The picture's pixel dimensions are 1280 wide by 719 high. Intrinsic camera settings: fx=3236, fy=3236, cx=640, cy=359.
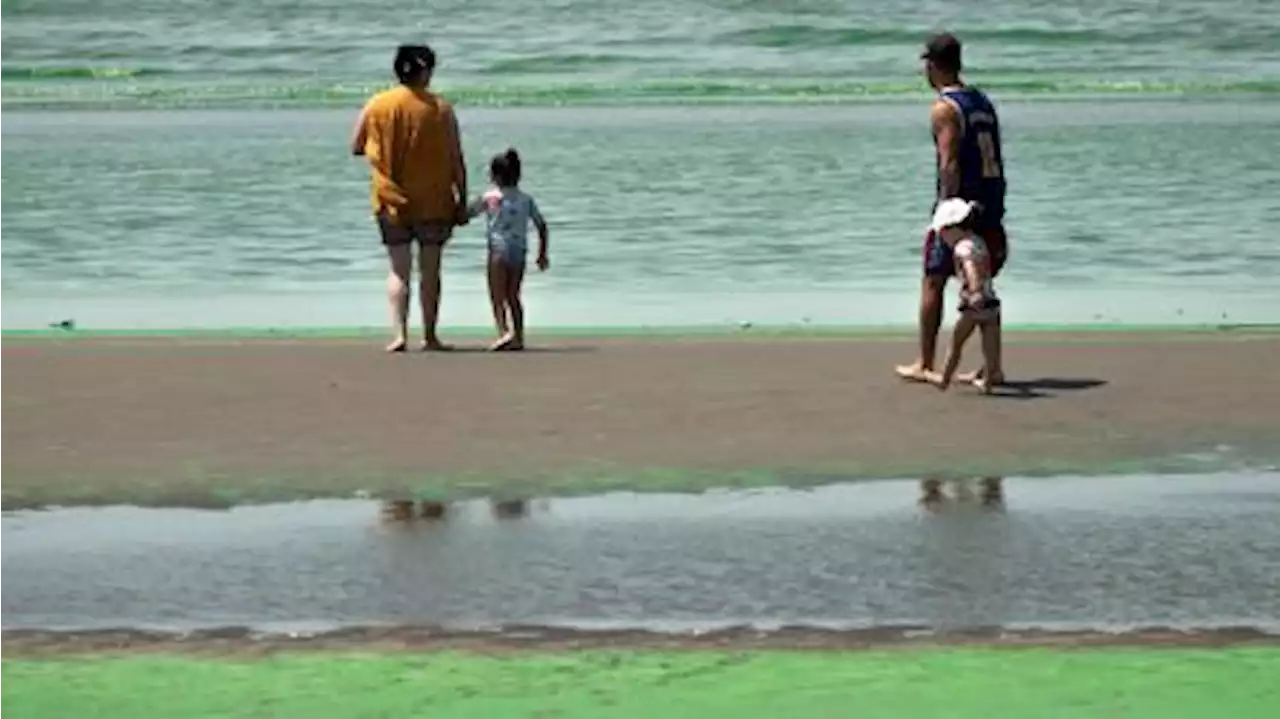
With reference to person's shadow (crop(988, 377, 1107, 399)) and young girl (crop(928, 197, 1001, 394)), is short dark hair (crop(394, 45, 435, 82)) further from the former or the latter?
person's shadow (crop(988, 377, 1107, 399))

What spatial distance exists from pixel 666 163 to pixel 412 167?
16.8m

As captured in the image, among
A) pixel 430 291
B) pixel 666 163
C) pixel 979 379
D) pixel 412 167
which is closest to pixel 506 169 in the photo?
pixel 412 167

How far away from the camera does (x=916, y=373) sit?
46.4 ft

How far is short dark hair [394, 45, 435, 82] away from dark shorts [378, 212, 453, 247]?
0.70m

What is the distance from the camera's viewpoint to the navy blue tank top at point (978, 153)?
550 inches

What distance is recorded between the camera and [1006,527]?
10359 millimetres

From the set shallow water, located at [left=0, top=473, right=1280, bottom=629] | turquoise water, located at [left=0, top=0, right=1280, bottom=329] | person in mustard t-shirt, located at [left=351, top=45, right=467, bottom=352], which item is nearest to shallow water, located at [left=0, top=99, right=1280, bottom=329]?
turquoise water, located at [left=0, top=0, right=1280, bottom=329]

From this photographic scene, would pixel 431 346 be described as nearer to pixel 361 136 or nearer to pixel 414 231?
pixel 414 231

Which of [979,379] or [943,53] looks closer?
[943,53]

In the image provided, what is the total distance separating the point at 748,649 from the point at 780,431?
14.1ft

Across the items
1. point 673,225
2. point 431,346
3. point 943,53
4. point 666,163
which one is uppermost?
point 943,53

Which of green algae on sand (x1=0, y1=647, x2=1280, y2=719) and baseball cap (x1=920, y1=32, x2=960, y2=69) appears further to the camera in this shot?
baseball cap (x1=920, y1=32, x2=960, y2=69)

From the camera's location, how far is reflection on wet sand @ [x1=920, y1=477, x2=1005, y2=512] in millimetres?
10834

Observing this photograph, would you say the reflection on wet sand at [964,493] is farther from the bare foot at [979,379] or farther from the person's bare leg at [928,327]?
the person's bare leg at [928,327]
